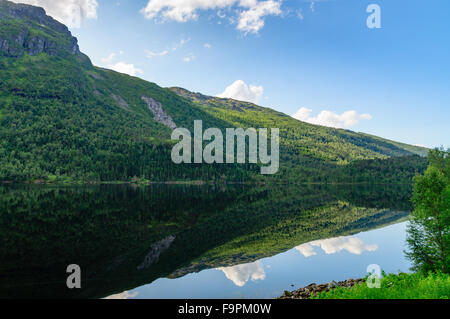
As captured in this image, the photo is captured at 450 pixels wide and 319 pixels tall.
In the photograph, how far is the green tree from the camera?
939 inches

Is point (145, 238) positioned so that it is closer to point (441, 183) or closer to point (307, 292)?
point (307, 292)

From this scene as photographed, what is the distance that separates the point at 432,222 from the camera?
80.0 feet

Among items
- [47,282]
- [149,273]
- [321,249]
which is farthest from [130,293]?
[321,249]

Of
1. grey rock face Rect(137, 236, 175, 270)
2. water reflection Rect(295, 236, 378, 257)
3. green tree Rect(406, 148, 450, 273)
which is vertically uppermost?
green tree Rect(406, 148, 450, 273)

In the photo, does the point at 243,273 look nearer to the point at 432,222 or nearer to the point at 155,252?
the point at 155,252

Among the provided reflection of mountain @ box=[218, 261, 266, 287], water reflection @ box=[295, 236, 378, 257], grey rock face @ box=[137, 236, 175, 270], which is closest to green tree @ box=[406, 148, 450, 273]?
water reflection @ box=[295, 236, 378, 257]

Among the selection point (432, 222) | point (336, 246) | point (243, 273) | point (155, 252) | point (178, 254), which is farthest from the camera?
point (336, 246)

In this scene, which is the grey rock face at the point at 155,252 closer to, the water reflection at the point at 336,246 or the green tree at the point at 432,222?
the water reflection at the point at 336,246

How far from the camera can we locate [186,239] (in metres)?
40.0

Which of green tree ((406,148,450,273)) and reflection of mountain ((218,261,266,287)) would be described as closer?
green tree ((406,148,450,273))
